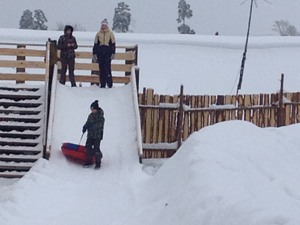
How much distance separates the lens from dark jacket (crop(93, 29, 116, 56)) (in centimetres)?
1853

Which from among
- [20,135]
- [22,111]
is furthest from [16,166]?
[22,111]

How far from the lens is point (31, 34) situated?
3206 centimetres

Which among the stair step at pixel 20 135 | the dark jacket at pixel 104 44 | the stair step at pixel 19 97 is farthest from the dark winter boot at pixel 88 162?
the dark jacket at pixel 104 44

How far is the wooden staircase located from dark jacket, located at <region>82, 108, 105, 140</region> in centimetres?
188

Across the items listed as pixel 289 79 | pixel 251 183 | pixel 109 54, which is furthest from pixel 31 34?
pixel 251 183

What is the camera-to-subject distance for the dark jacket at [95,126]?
14172mm

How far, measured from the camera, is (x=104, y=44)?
18531 mm

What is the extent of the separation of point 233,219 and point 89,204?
445cm

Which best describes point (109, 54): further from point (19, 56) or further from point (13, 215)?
point (13, 215)

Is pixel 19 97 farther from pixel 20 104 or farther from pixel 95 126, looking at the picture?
pixel 95 126

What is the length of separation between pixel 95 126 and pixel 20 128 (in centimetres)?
278

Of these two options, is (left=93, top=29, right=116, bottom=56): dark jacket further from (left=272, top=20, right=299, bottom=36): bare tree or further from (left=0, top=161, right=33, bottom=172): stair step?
(left=272, top=20, right=299, bottom=36): bare tree

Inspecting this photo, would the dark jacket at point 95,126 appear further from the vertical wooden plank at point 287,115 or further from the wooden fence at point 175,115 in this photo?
the vertical wooden plank at point 287,115

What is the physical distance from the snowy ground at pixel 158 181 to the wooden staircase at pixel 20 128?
419mm
